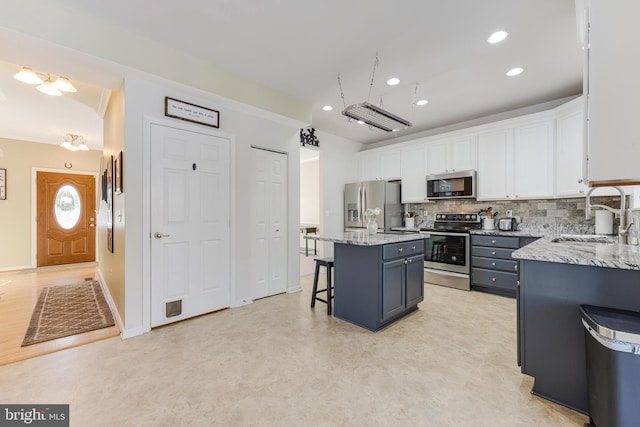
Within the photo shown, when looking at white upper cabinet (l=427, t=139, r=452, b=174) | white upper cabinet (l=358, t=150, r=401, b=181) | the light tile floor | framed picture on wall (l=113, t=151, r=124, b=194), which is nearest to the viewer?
the light tile floor

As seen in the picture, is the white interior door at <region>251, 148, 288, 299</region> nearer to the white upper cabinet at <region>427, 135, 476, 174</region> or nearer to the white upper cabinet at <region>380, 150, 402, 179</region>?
the white upper cabinet at <region>380, 150, 402, 179</region>

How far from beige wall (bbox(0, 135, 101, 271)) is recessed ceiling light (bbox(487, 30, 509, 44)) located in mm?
8119

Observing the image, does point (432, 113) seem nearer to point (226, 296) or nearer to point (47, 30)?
point (226, 296)

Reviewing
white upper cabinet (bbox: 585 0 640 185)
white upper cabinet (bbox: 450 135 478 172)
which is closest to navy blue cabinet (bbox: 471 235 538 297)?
white upper cabinet (bbox: 450 135 478 172)

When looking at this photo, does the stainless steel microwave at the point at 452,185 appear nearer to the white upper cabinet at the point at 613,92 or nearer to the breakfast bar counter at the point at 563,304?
the breakfast bar counter at the point at 563,304

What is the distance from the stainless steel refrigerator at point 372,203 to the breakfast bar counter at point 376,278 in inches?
81.6

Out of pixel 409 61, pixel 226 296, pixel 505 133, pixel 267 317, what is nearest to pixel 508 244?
pixel 505 133

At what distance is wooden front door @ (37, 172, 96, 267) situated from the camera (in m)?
5.71

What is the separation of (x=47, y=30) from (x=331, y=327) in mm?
3493

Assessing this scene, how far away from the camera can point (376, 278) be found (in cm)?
263

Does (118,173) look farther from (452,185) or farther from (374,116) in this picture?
(452,185)

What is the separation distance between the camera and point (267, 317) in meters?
3.04

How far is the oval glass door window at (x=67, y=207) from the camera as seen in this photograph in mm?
5918

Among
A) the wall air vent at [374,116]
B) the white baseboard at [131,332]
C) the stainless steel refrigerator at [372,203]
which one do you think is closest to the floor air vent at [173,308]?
the white baseboard at [131,332]
